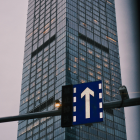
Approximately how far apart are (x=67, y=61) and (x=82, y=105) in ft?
382

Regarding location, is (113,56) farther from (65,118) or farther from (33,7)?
(65,118)

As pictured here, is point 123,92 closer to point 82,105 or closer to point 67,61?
point 82,105

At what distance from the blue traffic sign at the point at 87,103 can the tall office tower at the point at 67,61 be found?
101 m

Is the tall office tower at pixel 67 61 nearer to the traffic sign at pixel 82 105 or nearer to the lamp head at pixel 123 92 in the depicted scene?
the traffic sign at pixel 82 105

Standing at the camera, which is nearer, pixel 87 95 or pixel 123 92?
pixel 123 92

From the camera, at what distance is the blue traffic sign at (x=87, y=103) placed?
12.2 meters

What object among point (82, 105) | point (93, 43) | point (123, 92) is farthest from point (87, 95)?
point (93, 43)

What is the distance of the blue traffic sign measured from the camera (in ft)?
40.0

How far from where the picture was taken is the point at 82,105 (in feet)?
41.3

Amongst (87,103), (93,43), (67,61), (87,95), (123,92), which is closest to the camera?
(123,92)

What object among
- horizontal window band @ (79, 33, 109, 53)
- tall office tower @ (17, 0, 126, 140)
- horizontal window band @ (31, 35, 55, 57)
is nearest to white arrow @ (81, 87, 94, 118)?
tall office tower @ (17, 0, 126, 140)

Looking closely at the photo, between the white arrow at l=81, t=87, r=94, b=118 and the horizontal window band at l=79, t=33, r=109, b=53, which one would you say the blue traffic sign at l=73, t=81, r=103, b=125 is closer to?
the white arrow at l=81, t=87, r=94, b=118

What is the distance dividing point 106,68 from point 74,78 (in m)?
26.2

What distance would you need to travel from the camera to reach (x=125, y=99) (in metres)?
12.2
